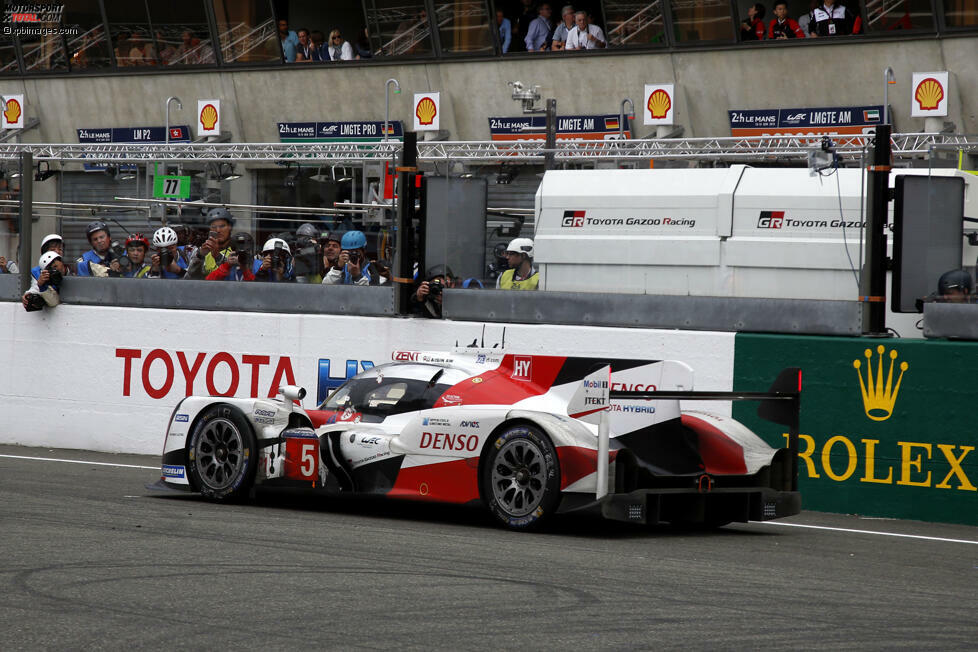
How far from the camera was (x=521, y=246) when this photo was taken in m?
14.0

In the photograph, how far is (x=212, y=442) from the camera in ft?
36.4

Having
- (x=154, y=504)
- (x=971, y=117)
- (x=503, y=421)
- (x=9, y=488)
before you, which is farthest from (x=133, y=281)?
(x=971, y=117)

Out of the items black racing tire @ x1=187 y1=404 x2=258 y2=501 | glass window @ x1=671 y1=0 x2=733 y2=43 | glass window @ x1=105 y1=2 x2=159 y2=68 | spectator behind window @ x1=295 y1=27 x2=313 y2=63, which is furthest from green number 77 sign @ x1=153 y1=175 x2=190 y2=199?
glass window @ x1=105 y1=2 x2=159 y2=68

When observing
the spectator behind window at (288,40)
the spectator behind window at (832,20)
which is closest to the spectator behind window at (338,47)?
the spectator behind window at (288,40)

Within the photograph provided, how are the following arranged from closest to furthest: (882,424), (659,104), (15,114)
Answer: (882,424) < (659,104) < (15,114)

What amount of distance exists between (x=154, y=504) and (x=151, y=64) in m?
23.9

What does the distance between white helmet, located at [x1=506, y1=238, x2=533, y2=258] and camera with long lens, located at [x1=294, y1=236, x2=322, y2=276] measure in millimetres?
2238

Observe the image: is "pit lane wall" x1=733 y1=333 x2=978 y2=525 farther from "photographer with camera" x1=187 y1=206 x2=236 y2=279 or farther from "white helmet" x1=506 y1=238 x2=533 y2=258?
"photographer with camera" x1=187 y1=206 x2=236 y2=279

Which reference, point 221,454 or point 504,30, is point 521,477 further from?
point 504,30

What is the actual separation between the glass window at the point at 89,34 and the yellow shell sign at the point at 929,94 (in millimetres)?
18834

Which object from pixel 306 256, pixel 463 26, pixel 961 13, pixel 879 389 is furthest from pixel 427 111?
pixel 879 389

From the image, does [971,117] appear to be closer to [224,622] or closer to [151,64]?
[151,64]

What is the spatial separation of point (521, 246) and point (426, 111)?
1559 centimetres

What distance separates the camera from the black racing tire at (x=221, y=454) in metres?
10.8
